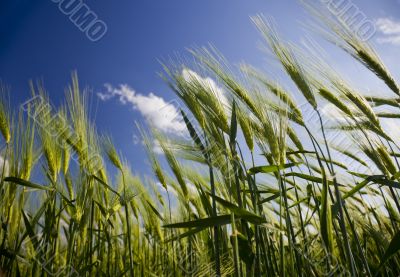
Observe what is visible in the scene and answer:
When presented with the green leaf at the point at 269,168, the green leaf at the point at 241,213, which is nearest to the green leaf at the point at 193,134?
the green leaf at the point at 269,168

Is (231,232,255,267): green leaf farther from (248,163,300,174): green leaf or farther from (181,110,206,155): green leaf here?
(181,110,206,155): green leaf

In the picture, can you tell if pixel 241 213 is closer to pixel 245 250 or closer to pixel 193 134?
pixel 245 250

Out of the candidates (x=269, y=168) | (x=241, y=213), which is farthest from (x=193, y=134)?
(x=241, y=213)

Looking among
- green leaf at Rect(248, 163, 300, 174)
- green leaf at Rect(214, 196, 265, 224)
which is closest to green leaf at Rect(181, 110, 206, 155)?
green leaf at Rect(248, 163, 300, 174)

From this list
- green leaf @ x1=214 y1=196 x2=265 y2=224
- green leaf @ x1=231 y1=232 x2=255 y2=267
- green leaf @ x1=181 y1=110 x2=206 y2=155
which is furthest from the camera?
green leaf @ x1=181 y1=110 x2=206 y2=155

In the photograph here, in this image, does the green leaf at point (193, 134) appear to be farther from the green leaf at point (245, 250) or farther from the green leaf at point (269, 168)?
the green leaf at point (245, 250)

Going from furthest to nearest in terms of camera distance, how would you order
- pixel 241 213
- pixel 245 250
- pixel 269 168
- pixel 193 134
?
pixel 193 134 < pixel 269 168 < pixel 245 250 < pixel 241 213

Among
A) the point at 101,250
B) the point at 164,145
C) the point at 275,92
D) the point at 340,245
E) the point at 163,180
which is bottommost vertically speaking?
the point at 340,245

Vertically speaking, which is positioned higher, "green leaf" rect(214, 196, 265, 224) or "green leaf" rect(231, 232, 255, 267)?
"green leaf" rect(214, 196, 265, 224)

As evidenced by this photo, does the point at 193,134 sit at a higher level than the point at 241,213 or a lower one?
higher

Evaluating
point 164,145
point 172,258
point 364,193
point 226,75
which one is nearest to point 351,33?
point 226,75

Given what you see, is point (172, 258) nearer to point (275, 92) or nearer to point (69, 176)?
point (69, 176)

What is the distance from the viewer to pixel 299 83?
143cm

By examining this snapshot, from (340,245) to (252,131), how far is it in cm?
70
